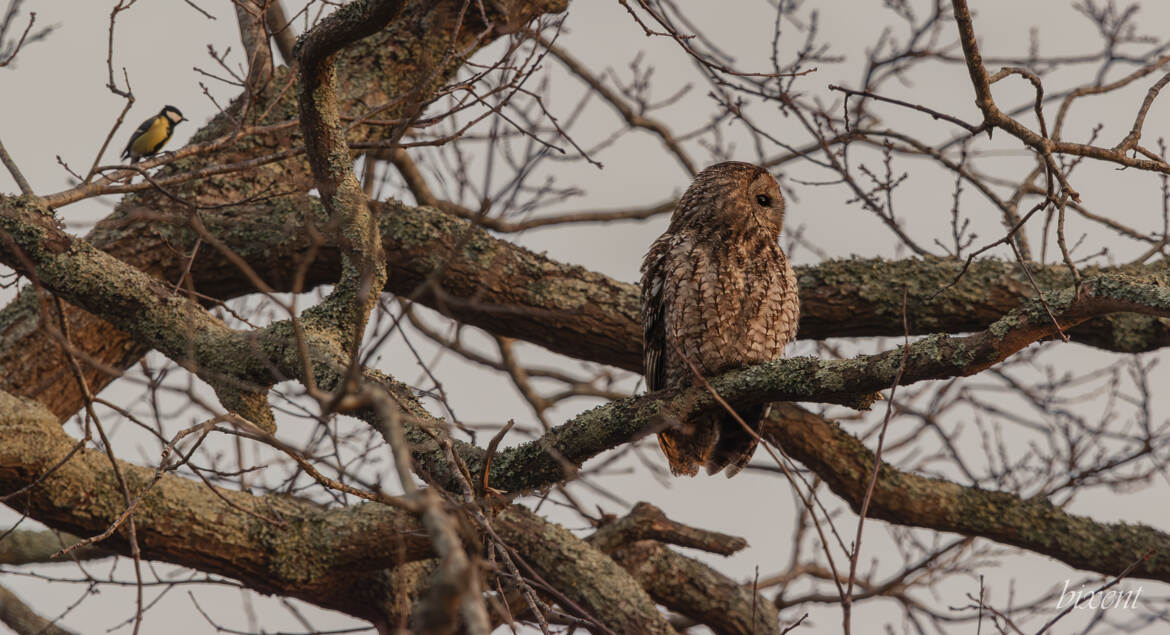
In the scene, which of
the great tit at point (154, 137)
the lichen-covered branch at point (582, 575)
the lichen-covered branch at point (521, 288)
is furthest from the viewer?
the great tit at point (154, 137)

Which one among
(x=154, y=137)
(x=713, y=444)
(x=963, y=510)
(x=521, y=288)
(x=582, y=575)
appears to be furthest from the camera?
(x=154, y=137)

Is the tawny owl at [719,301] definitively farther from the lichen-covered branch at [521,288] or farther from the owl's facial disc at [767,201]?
the lichen-covered branch at [521,288]

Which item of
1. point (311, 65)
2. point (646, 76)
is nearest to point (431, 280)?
point (311, 65)

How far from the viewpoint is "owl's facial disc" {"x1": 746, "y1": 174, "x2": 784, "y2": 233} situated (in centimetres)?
432

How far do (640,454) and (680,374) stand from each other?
2.19 m

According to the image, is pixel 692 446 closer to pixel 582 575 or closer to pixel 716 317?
pixel 716 317

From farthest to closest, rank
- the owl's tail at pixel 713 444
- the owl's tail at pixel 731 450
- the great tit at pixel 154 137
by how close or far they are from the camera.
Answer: the great tit at pixel 154 137 → the owl's tail at pixel 731 450 → the owl's tail at pixel 713 444

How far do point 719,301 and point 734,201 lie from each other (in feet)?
1.65

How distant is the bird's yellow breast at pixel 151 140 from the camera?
663 cm

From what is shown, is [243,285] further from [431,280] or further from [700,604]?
[431,280]

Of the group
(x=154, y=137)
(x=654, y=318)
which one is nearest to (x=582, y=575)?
(x=654, y=318)

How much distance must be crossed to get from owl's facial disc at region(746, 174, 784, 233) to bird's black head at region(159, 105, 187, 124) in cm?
399

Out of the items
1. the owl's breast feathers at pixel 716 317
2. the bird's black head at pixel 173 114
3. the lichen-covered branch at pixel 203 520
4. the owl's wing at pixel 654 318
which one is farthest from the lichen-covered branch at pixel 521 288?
the bird's black head at pixel 173 114

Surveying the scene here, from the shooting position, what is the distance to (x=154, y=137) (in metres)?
6.73
